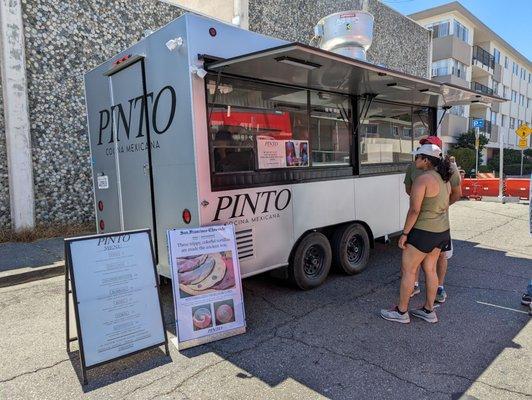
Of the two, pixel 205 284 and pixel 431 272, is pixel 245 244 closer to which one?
pixel 205 284

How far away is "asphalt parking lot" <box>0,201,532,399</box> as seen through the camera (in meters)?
3.00

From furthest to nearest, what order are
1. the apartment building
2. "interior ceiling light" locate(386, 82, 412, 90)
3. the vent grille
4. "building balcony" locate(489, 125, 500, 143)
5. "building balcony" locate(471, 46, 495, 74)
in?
"building balcony" locate(489, 125, 500, 143), "building balcony" locate(471, 46, 495, 74), the apartment building, "interior ceiling light" locate(386, 82, 412, 90), the vent grille

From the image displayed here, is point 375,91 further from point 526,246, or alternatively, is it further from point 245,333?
point 526,246

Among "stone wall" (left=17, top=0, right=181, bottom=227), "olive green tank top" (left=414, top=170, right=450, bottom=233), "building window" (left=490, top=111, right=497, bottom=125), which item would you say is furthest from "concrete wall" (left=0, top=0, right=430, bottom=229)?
"building window" (left=490, top=111, right=497, bottom=125)

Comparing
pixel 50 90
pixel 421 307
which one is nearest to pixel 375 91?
pixel 421 307

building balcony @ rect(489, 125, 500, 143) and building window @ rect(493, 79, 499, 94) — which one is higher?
building window @ rect(493, 79, 499, 94)

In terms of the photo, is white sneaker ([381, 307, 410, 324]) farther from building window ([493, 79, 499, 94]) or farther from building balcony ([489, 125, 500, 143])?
building window ([493, 79, 499, 94])

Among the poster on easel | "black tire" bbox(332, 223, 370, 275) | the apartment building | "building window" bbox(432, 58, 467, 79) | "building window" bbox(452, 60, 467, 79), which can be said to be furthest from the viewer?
"building window" bbox(452, 60, 467, 79)

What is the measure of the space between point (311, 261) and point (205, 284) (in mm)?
1844

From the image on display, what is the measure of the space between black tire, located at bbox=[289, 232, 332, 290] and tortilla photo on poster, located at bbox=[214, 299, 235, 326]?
1.19 metres

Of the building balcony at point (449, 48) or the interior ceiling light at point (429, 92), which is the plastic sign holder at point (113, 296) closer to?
the interior ceiling light at point (429, 92)

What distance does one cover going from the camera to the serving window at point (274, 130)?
4.09 m

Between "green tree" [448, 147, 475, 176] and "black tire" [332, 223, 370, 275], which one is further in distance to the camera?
"green tree" [448, 147, 475, 176]

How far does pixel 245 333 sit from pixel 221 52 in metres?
2.79
